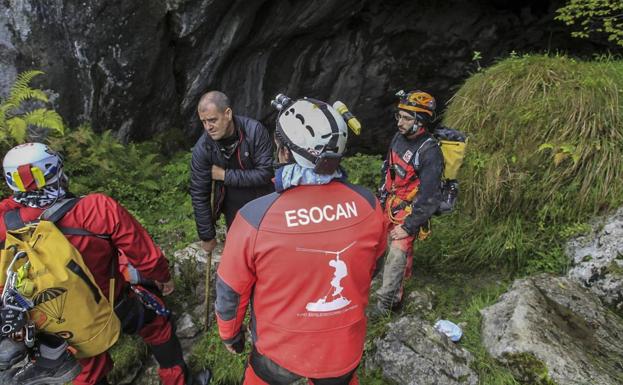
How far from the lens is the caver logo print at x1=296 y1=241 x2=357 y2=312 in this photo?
241 cm

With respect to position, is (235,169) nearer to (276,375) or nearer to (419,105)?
(419,105)

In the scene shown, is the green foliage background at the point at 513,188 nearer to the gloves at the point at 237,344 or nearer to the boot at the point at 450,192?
the boot at the point at 450,192

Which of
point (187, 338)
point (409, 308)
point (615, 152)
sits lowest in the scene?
point (187, 338)

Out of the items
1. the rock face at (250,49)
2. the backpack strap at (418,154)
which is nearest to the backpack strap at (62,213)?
the backpack strap at (418,154)

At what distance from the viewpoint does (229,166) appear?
183 inches

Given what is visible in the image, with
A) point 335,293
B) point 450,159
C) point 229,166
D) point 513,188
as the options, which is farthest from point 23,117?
point 513,188

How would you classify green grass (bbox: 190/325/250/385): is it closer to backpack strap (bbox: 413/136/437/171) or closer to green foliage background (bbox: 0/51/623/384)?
green foliage background (bbox: 0/51/623/384)

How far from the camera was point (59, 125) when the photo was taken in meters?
6.71

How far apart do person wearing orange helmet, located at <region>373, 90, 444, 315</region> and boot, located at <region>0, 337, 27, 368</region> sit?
3224 millimetres

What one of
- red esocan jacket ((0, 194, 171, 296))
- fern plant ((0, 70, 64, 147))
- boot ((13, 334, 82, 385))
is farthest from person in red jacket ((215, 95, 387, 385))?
fern plant ((0, 70, 64, 147))

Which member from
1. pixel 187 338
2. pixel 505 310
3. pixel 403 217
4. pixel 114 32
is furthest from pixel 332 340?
pixel 114 32

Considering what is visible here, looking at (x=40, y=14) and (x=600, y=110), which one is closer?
(x=600, y=110)

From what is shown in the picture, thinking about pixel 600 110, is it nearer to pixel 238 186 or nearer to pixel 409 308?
pixel 409 308

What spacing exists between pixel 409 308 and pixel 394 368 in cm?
99
